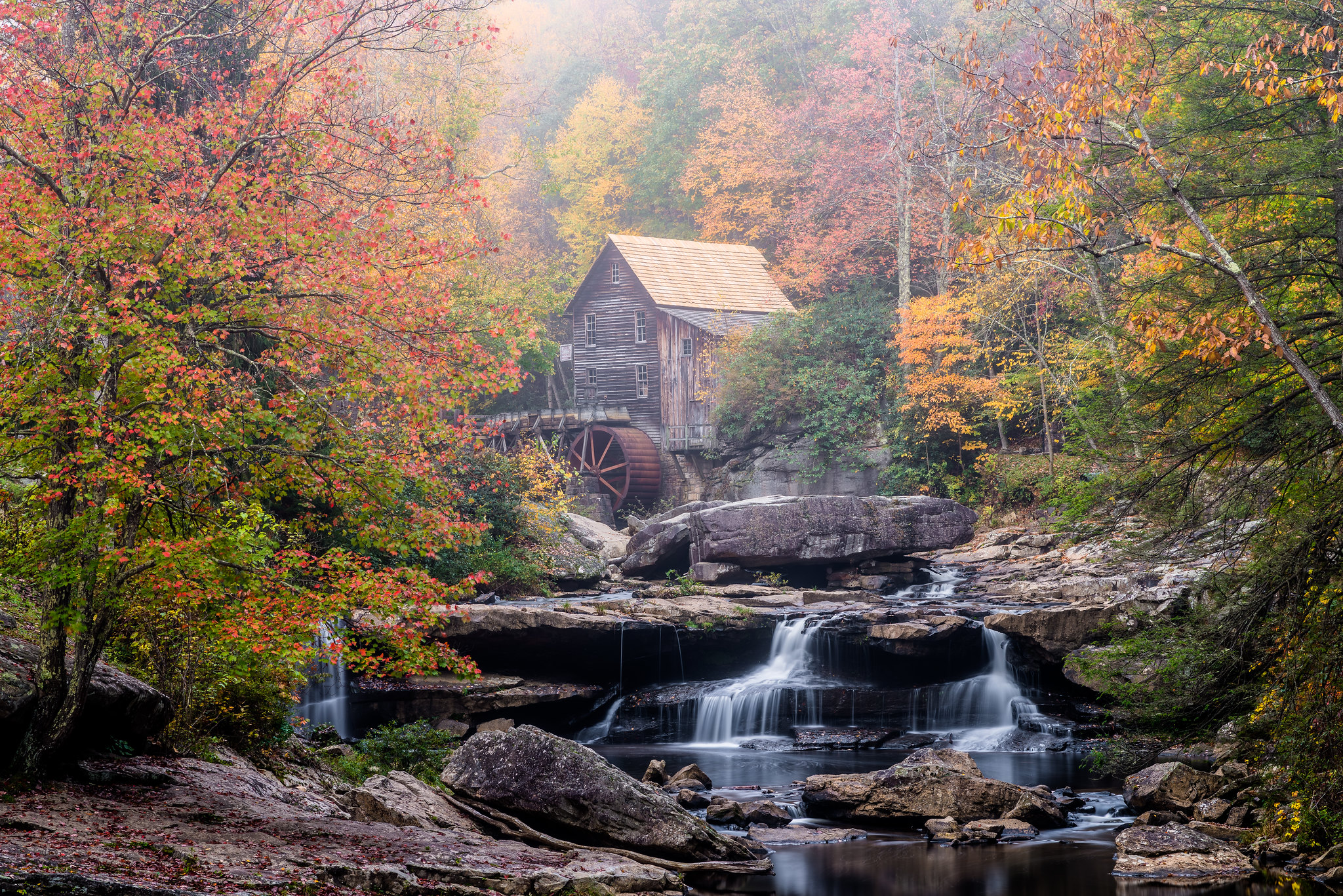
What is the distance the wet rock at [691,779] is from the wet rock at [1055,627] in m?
5.59

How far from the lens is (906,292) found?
29.0 metres

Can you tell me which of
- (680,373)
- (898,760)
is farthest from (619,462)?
(898,760)

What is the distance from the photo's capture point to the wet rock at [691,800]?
10.5 metres

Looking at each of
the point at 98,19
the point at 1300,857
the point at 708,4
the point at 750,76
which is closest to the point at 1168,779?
the point at 1300,857

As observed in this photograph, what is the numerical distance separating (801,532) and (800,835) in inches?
479

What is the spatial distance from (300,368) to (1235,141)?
26.5 ft

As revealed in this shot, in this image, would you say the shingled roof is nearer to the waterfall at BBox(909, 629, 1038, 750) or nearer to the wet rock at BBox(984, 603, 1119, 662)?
the waterfall at BBox(909, 629, 1038, 750)

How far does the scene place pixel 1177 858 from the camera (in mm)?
8133

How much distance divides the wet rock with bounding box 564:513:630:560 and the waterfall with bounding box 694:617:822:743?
679 cm

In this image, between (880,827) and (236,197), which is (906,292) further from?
(236,197)

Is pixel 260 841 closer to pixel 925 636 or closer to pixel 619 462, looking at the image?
pixel 925 636

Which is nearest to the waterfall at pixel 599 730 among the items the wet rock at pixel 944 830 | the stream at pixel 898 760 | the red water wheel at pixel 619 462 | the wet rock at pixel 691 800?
the stream at pixel 898 760

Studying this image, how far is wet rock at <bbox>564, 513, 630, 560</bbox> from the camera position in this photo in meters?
23.3

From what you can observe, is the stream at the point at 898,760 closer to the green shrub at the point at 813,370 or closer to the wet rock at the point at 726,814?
the wet rock at the point at 726,814
